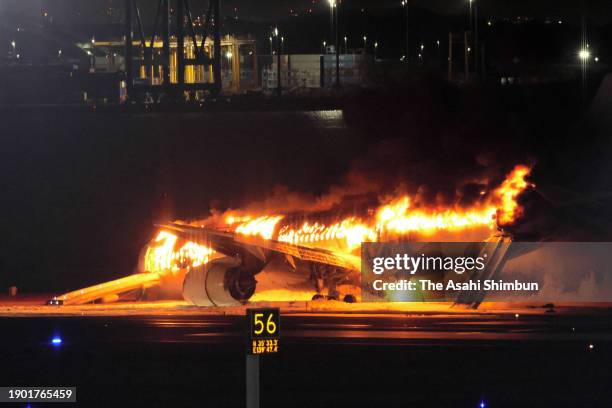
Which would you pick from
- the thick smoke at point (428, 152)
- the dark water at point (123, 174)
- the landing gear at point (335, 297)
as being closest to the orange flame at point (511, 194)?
the thick smoke at point (428, 152)

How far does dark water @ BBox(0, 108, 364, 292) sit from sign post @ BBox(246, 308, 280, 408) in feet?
107

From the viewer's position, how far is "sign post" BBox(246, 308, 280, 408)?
1917 centimetres

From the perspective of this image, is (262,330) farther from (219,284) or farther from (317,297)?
(317,297)

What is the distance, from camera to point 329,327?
32719 mm

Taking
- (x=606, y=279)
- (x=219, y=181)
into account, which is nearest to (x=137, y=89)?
(x=219, y=181)

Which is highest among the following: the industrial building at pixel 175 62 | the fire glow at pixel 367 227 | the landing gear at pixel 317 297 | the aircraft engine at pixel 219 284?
the industrial building at pixel 175 62

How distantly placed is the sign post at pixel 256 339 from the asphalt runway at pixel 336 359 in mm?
2925

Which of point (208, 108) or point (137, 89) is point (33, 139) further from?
point (137, 89)

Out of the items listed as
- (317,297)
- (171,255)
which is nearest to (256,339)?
(317,297)

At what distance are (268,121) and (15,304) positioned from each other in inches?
2566

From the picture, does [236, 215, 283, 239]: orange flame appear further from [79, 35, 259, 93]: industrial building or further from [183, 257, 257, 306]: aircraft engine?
[79, 35, 259, 93]: industrial building

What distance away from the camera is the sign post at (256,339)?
755 inches

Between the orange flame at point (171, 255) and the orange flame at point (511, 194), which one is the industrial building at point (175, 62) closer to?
the orange flame at point (171, 255)

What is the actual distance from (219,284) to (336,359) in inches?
543
